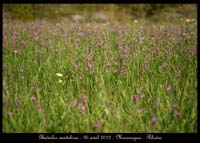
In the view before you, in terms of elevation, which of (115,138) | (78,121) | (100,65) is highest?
(100,65)

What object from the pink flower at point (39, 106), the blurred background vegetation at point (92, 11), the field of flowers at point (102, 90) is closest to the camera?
the field of flowers at point (102, 90)

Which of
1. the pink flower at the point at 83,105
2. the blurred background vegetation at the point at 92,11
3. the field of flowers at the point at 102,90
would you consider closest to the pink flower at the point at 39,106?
the field of flowers at the point at 102,90

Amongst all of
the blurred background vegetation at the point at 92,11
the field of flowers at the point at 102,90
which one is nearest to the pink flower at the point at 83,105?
the field of flowers at the point at 102,90

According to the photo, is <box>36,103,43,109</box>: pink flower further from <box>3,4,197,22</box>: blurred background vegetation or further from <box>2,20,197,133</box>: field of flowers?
<box>3,4,197,22</box>: blurred background vegetation

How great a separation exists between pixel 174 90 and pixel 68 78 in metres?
1.31

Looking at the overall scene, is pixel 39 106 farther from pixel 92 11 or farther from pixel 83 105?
pixel 92 11

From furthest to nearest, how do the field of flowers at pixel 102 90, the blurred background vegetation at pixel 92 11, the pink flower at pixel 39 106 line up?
the blurred background vegetation at pixel 92 11
the pink flower at pixel 39 106
the field of flowers at pixel 102 90

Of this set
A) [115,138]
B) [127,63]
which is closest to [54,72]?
[127,63]

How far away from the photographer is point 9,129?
6.95 feet

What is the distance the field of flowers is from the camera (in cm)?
210

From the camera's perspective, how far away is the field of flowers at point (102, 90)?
210 cm

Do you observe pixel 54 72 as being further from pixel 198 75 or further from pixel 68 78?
pixel 198 75

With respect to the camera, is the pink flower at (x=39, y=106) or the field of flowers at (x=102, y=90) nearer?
the field of flowers at (x=102, y=90)

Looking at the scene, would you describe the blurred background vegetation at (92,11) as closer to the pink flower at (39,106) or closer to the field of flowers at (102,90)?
the field of flowers at (102,90)
